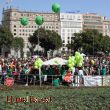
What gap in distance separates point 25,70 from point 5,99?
455 inches

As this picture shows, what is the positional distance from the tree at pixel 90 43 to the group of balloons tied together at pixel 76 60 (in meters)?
101

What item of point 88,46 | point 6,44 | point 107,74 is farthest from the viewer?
point 88,46

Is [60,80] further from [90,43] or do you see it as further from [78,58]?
[90,43]

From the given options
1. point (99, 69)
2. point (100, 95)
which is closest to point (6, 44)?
point (99, 69)

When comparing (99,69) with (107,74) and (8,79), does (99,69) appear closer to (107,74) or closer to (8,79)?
(107,74)

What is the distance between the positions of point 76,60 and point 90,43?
10522cm

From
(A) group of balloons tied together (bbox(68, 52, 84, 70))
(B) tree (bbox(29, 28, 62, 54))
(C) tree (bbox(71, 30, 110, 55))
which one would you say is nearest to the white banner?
(A) group of balloons tied together (bbox(68, 52, 84, 70))

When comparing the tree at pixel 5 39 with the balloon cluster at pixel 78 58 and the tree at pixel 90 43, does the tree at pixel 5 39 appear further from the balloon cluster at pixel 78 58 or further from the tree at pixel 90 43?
the balloon cluster at pixel 78 58

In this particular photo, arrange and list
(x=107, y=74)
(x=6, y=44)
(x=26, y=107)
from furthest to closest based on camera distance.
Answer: (x=6, y=44), (x=107, y=74), (x=26, y=107)

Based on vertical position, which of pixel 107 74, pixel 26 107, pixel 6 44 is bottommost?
pixel 26 107

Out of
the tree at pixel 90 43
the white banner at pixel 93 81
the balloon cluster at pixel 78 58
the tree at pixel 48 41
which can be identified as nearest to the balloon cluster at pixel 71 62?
the balloon cluster at pixel 78 58

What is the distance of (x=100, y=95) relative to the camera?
2320 cm

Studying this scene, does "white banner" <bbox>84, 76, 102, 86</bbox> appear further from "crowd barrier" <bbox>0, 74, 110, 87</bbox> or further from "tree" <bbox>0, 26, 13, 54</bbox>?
"tree" <bbox>0, 26, 13, 54</bbox>

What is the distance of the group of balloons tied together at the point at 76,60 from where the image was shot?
3062 cm
